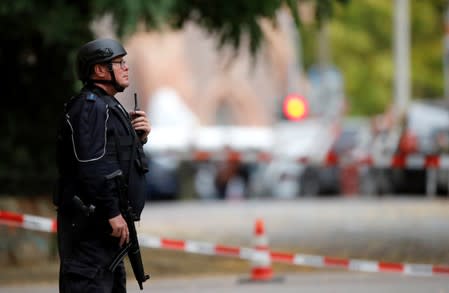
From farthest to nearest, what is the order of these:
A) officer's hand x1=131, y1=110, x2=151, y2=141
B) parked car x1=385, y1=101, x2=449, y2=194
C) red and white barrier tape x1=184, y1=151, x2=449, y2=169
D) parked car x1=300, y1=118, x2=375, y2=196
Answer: parked car x1=300, y1=118, x2=375, y2=196, parked car x1=385, y1=101, x2=449, y2=194, red and white barrier tape x1=184, y1=151, x2=449, y2=169, officer's hand x1=131, y1=110, x2=151, y2=141

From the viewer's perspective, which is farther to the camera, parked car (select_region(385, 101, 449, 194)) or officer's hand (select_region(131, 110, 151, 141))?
parked car (select_region(385, 101, 449, 194))

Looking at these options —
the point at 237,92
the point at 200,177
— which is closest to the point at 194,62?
the point at 237,92

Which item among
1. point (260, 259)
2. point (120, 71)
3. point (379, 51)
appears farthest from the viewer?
point (379, 51)

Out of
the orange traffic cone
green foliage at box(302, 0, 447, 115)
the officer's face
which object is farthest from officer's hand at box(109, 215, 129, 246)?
green foliage at box(302, 0, 447, 115)

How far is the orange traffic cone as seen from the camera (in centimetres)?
1402

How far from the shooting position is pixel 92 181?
300 inches

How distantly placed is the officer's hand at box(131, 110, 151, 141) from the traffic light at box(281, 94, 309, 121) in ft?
90.8

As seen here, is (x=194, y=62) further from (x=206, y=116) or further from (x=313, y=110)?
(x=313, y=110)

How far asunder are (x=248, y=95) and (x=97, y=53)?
58.7 meters

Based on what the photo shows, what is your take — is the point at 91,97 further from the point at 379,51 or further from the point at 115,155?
the point at 379,51

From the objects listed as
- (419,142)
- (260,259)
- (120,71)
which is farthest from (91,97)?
(419,142)

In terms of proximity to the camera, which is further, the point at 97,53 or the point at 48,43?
the point at 48,43

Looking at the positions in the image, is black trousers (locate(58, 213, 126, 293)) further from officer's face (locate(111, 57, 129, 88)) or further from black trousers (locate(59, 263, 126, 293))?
officer's face (locate(111, 57, 129, 88))

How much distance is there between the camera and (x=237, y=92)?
6600 cm
